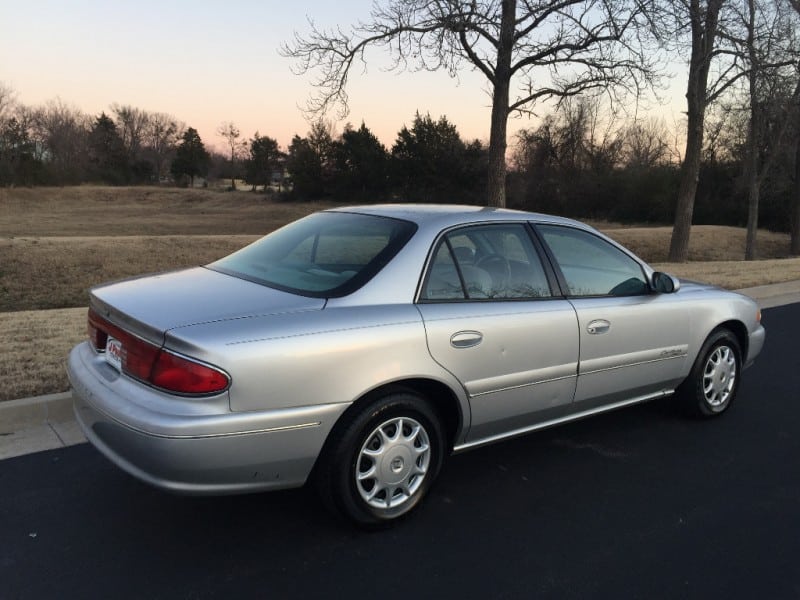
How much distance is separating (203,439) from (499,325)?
5.21 ft

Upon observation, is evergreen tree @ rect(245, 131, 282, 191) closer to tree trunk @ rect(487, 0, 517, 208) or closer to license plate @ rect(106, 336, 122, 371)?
tree trunk @ rect(487, 0, 517, 208)

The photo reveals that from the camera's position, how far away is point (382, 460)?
3.00m

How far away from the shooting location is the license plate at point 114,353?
2.91 metres

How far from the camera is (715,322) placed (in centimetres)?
451

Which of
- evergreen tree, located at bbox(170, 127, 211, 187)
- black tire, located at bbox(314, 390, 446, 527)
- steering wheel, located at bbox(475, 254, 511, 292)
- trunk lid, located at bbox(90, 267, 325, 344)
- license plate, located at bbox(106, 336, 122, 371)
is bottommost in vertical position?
black tire, located at bbox(314, 390, 446, 527)

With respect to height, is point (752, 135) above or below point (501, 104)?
above

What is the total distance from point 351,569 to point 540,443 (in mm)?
1901

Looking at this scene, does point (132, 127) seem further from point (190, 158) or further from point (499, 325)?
point (499, 325)

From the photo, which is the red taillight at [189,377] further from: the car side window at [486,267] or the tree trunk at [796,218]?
the tree trunk at [796,218]

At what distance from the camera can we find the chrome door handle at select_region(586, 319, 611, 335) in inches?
147

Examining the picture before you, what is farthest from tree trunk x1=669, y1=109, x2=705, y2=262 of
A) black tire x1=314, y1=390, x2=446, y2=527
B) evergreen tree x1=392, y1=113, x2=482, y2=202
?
evergreen tree x1=392, y1=113, x2=482, y2=202

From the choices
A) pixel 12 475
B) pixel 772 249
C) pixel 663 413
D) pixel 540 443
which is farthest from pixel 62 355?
Result: pixel 772 249

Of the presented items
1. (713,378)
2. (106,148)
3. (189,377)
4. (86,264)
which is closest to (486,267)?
(189,377)

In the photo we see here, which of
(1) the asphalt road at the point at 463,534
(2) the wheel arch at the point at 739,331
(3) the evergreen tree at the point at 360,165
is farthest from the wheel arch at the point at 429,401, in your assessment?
(3) the evergreen tree at the point at 360,165
